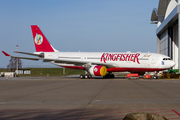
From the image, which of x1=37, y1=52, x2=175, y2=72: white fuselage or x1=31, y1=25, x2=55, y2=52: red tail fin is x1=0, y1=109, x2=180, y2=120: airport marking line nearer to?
x1=37, y1=52, x2=175, y2=72: white fuselage

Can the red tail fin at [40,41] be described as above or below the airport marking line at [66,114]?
above

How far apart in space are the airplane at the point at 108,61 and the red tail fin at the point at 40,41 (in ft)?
4.59

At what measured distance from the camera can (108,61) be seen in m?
34.8

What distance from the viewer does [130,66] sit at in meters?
33.7

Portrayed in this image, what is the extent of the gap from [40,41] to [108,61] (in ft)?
42.4

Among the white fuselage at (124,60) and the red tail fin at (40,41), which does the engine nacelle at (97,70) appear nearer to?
the white fuselage at (124,60)

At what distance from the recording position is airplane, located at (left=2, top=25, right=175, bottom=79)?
3269 cm

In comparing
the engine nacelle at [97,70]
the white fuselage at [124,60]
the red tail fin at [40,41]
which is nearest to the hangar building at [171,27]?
the white fuselage at [124,60]

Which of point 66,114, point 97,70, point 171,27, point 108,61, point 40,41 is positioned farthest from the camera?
point 171,27

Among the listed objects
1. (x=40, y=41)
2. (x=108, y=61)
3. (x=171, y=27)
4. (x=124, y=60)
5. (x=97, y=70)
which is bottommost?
(x=97, y=70)

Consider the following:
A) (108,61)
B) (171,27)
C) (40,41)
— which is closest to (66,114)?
(108,61)

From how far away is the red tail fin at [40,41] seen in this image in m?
40.1

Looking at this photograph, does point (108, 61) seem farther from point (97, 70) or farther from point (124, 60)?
point (97, 70)

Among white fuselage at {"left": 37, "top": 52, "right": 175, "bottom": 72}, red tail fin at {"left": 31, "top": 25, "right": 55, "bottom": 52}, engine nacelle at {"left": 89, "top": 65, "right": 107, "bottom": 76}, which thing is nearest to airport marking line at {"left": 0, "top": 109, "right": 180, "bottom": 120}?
engine nacelle at {"left": 89, "top": 65, "right": 107, "bottom": 76}
